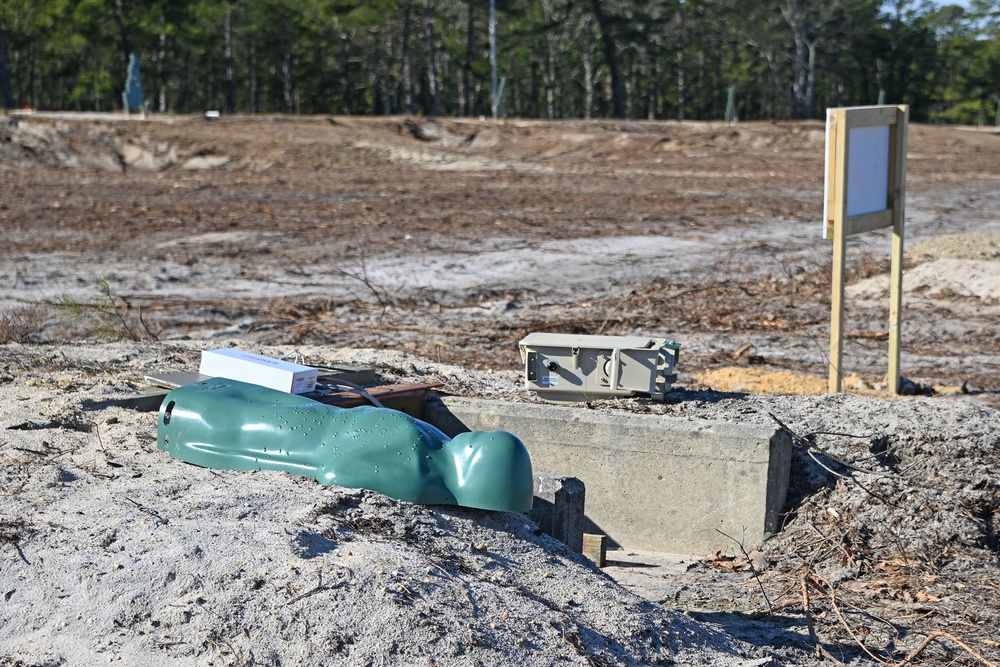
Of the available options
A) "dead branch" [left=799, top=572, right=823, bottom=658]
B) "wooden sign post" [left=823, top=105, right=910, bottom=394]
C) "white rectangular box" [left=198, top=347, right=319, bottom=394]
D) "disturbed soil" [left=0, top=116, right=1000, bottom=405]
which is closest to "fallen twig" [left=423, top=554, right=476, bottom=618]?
"dead branch" [left=799, top=572, right=823, bottom=658]

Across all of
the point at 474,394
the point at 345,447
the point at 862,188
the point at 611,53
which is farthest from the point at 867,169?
the point at 611,53

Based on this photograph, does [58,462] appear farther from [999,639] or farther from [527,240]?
[527,240]

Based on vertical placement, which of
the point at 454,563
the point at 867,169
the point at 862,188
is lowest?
the point at 454,563

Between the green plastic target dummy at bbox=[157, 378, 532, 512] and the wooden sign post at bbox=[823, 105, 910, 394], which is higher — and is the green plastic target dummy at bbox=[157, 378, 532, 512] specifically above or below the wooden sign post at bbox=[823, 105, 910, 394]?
below

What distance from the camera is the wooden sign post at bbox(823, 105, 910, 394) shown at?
23.8 feet

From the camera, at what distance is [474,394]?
7.11m

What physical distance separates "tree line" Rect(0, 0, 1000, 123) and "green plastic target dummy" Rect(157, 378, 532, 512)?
4010 centimetres

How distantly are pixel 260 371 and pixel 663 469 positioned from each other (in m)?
2.29

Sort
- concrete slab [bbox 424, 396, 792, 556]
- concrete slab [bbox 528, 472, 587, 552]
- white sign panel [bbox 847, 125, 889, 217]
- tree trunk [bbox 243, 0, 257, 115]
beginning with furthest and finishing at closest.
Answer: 1. tree trunk [bbox 243, 0, 257, 115]
2. white sign panel [bbox 847, 125, 889, 217]
3. concrete slab [bbox 424, 396, 792, 556]
4. concrete slab [bbox 528, 472, 587, 552]

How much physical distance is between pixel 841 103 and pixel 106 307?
2324 inches

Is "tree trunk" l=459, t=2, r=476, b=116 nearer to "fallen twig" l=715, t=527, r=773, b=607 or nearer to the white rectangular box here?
the white rectangular box

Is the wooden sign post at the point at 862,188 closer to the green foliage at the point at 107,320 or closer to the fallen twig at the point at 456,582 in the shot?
the fallen twig at the point at 456,582

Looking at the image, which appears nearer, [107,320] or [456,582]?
[456,582]

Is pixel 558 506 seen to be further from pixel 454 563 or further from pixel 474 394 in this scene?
pixel 474 394
